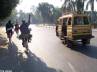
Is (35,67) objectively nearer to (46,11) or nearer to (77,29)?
(77,29)

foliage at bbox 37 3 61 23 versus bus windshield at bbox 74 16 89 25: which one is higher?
bus windshield at bbox 74 16 89 25

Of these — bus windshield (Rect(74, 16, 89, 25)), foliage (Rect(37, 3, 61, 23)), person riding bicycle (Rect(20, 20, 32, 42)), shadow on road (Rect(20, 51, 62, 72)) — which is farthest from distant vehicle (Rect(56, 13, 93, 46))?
foliage (Rect(37, 3, 61, 23))

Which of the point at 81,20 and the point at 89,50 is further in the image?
the point at 81,20

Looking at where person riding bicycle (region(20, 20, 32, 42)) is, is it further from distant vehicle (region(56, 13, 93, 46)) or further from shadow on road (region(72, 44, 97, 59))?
distant vehicle (region(56, 13, 93, 46))

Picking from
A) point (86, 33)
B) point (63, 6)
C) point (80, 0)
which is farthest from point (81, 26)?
point (63, 6)

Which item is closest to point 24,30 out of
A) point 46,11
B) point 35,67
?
point 35,67

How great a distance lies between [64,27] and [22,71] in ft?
42.0

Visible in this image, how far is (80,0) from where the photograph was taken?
67.7 metres

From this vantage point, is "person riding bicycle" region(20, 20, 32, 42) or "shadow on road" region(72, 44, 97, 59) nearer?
"shadow on road" region(72, 44, 97, 59)

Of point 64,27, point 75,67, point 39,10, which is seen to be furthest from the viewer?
point 39,10

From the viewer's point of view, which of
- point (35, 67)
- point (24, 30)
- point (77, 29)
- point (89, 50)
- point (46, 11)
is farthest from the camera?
point (46, 11)

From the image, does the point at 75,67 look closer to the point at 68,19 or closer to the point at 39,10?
the point at 68,19

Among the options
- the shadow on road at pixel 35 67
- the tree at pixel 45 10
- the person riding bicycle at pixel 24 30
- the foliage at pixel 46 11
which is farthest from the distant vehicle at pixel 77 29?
the tree at pixel 45 10

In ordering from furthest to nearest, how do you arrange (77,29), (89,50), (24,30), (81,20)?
(81,20), (77,29), (89,50), (24,30)
